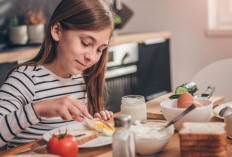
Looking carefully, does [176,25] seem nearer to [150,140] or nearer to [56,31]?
[56,31]

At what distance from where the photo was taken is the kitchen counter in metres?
2.56

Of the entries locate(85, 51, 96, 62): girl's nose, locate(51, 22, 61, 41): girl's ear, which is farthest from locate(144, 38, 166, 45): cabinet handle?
locate(85, 51, 96, 62): girl's nose

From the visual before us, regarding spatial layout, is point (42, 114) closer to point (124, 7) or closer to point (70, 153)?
point (70, 153)

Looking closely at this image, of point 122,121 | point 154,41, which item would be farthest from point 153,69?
point 122,121

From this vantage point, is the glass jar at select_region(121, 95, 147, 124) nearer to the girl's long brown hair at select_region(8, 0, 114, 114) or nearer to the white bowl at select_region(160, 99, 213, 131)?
the white bowl at select_region(160, 99, 213, 131)

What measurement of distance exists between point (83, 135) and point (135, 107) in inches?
10.1

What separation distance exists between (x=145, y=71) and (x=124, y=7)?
67 centimetres

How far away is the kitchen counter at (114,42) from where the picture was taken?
2559 millimetres

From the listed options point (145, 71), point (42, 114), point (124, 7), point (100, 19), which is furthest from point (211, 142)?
point (124, 7)

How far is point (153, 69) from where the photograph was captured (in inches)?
151

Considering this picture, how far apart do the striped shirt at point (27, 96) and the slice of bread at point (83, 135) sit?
140mm

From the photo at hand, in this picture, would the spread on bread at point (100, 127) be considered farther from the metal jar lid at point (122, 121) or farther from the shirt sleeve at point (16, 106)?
the metal jar lid at point (122, 121)

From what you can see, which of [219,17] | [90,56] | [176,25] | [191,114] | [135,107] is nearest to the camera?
[191,114]

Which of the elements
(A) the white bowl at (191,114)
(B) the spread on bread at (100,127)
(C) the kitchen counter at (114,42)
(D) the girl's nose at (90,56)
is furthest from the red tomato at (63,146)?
(C) the kitchen counter at (114,42)
